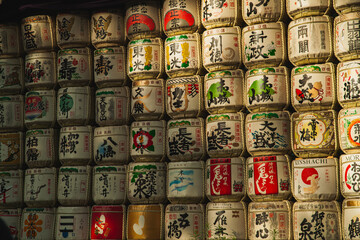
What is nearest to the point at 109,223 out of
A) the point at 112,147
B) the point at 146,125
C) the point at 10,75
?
the point at 112,147

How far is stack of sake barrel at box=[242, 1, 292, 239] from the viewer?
15.3ft

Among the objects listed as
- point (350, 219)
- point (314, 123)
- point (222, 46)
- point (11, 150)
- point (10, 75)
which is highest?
point (222, 46)

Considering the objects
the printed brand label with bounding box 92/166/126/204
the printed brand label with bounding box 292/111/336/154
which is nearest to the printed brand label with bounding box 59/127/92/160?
the printed brand label with bounding box 92/166/126/204

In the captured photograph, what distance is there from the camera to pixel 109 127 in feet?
17.3

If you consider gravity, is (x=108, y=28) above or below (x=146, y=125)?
above

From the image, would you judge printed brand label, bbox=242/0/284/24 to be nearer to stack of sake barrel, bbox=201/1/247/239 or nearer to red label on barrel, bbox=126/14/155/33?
stack of sake barrel, bbox=201/1/247/239

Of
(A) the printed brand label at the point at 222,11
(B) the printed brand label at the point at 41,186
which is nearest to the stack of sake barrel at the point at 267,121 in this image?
(A) the printed brand label at the point at 222,11

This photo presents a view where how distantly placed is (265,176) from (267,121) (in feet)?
1.33

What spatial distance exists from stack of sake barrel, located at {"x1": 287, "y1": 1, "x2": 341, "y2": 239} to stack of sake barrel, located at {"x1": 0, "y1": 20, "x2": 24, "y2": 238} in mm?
2383

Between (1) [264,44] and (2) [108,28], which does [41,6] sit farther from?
(1) [264,44]

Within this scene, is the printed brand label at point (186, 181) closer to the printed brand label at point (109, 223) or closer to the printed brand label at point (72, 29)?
the printed brand label at point (109, 223)

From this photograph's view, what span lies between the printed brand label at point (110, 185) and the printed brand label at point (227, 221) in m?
0.81

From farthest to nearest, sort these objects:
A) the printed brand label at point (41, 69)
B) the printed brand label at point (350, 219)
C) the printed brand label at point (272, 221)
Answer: the printed brand label at point (41, 69)
the printed brand label at point (272, 221)
the printed brand label at point (350, 219)

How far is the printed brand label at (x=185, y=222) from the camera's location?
488cm
